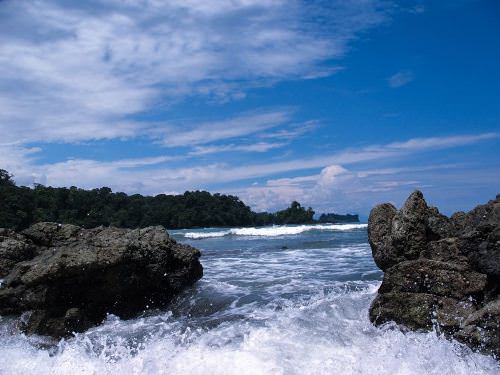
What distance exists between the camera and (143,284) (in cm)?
Answer: 952

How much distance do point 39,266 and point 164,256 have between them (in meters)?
2.99

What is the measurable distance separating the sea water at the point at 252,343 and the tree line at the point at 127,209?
148 feet

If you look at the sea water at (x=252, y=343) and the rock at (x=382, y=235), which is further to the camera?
the rock at (x=382, y=235)

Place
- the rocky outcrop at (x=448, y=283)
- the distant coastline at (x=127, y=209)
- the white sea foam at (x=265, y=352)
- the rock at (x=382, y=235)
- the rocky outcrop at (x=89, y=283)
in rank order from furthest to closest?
the distant coastline at (x=127, y=209)
the rock at (x=382, y=235)
the rocky outcrop at (x=89, y=283)
the rocky outcrop at (x=448, y=283)
the white sea foam at (x=265, y=352)

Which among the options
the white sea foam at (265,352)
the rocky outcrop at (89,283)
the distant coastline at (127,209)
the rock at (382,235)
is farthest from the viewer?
the distant coastline at (127,209)

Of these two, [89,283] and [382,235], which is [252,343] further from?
[382,235]

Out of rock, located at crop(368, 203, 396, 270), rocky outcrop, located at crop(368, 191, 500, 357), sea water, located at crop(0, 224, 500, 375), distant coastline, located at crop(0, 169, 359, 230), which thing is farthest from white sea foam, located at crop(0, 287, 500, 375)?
distant coastline, located at crop(0, 169, 359, 230)

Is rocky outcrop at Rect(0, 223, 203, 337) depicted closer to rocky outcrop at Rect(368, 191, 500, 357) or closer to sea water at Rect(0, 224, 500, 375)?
sea water at Rect(0, 224, 500, 375)

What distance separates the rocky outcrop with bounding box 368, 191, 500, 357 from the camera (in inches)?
219

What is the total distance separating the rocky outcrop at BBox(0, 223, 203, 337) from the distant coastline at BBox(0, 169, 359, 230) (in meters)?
43.1

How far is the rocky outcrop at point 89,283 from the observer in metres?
7.78

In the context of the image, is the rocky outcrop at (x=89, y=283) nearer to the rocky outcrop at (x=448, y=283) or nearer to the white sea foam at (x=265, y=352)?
the white sea foam at (x=265, y=352)

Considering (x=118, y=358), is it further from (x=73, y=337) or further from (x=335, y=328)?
(x=335, y=328)

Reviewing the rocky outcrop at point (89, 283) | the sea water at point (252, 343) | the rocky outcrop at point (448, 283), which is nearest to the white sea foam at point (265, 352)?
the sea water at point (252, 343)
